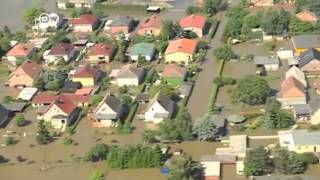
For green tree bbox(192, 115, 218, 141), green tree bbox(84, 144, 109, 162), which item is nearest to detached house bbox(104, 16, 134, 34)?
green tree bbox(192, 115, 218, 141)

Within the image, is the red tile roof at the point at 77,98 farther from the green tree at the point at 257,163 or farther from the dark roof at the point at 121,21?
the dark roof at the point at 121,21

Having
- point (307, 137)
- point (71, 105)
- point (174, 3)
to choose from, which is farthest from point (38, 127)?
point (174, 3)

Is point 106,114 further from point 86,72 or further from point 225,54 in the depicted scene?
point 225,54

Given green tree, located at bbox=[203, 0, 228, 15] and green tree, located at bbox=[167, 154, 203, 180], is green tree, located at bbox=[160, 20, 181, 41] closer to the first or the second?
green tree, located at bbox=[203, 0, 228, 15]

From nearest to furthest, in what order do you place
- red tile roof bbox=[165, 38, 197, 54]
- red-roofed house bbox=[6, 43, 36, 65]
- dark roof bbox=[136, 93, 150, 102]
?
dark roof bbox=[136, 93, 150, 102] < red tile roof bbox=[165, 38, 197, 54] < red-roofed house bbox=[6, 43, 36, 65]

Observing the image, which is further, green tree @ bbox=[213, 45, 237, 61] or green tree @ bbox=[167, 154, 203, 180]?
green tree @ bbox=[213, 45, 237, 61]

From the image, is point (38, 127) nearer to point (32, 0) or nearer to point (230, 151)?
point (230, 151)

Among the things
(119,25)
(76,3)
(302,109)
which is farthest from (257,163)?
(76,3)
